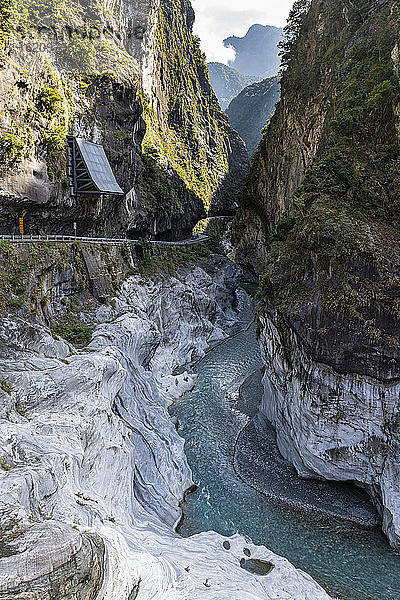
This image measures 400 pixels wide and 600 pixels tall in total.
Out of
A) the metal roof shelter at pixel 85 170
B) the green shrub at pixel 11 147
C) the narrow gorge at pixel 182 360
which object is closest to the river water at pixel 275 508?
the narrow gorge at pixel 182 360

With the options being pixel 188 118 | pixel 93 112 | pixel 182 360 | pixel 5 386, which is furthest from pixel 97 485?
pixel 188 118

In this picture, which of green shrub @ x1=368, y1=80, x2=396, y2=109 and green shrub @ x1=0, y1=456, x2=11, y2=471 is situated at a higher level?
green shrub @ x1=368, y1=80, x2=396, y2=109

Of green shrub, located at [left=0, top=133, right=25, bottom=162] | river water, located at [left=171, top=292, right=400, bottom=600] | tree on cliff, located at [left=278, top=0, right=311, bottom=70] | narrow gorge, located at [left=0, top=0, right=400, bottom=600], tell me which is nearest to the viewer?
narrow gorge, located at [left=0, top=0, right=400, bottom=600]

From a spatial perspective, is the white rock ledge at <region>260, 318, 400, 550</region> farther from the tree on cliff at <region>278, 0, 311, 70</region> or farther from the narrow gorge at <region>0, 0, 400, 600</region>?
the tree on cliff at <region>278, 0, 311, 70</region>

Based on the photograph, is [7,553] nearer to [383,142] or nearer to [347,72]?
A: [383,142]

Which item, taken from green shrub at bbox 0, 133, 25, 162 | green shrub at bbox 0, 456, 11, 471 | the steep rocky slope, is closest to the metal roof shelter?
green shrub at bbox 0, 133, 25, 162

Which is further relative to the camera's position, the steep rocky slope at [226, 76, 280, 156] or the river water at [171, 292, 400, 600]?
the steep rocky slope at [226, 76, 280, 156]

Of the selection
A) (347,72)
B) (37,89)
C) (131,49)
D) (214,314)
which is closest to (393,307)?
(347,72)
